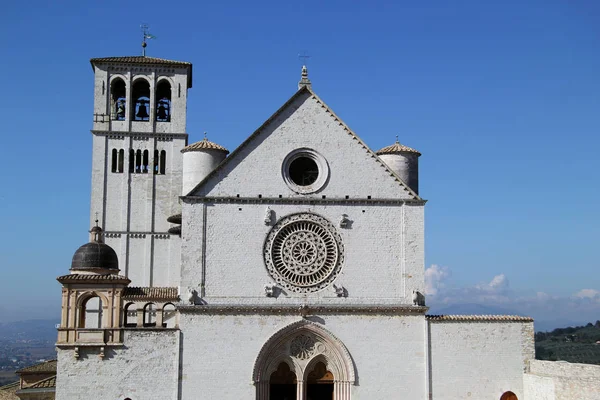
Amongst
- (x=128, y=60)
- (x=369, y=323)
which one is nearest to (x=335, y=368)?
(x=369, y=323)

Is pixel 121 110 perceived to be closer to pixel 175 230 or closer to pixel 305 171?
pixel 175 230

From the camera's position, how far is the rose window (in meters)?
31.8

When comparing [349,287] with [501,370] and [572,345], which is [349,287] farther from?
[572,345]

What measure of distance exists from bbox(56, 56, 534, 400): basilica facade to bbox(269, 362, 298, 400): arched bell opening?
53 millimetres

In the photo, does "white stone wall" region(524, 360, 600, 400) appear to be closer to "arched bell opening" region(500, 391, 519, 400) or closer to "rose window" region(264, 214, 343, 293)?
"arched bell opening" region(500, 391, 519, 400)

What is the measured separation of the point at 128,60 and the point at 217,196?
1446 cm

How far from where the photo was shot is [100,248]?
31500mm

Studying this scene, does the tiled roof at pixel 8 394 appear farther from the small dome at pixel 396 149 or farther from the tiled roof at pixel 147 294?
the small dome at pixel 396 149

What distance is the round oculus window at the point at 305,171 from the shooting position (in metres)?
32.4

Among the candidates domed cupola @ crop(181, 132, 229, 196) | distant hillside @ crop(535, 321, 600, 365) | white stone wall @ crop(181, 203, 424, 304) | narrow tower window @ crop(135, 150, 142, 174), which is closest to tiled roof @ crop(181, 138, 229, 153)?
domed cupola @ crop(181, 132, 229, 196)

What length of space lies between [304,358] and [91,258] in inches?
355

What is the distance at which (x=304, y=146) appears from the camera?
32.6m

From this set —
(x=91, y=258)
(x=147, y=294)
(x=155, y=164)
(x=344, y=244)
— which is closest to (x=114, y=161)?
(x=155, y=164)

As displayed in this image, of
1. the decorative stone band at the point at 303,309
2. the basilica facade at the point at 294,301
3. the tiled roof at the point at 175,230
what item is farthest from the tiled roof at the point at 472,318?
the tiled roof at the point at 175,230
